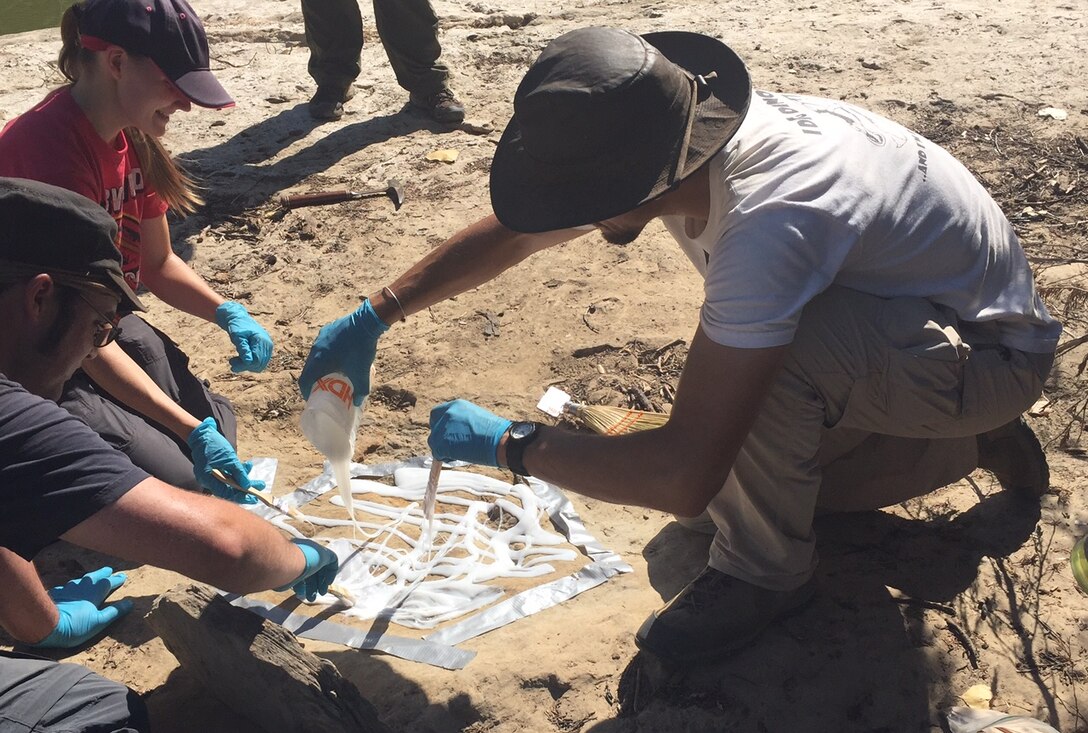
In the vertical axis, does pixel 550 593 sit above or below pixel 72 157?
below

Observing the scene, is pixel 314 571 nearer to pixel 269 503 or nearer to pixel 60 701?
pixel 269 503

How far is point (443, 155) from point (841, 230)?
3176 mm

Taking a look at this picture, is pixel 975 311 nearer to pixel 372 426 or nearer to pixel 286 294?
pixel 372 426

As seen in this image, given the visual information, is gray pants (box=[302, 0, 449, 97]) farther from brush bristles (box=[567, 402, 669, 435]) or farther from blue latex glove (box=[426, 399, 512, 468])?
blue latex glove (box=[426, 399, 512, 468])

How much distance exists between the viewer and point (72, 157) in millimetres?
2584

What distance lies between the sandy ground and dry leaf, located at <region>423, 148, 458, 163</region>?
0.04 meters

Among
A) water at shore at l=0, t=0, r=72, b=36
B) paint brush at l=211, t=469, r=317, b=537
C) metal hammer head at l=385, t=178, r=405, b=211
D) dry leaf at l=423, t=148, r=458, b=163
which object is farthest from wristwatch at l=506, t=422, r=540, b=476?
water at shore at l=0, t=0, r=72, b=36

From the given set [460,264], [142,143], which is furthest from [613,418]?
[142,143]

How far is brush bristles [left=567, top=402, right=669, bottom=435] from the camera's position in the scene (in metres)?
2.78

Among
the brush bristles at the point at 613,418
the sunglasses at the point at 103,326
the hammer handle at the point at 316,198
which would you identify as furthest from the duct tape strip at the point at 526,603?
the hammer handle at the point at 316,198

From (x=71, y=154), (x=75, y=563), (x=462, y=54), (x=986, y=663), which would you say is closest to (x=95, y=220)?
(x=71, y=154)

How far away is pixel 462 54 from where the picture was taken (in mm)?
5715

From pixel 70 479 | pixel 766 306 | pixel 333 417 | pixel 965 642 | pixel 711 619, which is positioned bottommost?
pixel 965 642

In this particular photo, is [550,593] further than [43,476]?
Yes
